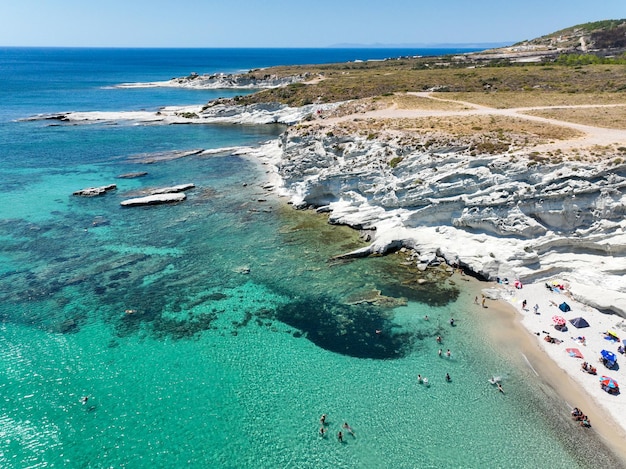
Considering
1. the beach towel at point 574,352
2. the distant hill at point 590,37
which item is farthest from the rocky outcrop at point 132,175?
the distant hill at point 590,37

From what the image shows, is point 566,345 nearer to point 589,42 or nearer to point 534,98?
point 534,98

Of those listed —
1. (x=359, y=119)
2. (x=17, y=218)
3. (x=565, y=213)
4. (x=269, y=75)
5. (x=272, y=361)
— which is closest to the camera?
(x=272, y=361)

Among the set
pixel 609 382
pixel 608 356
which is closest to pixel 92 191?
pixel 608 356

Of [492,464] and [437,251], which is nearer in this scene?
[492,464]

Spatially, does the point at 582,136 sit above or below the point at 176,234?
above

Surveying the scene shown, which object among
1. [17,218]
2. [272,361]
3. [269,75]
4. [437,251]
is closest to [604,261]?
[437,251]

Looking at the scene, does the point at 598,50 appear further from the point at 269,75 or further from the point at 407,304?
the point at 407,304

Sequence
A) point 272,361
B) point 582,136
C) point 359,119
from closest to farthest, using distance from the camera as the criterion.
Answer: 1. point 272,361
2. point 582,136
3. point 359,119
